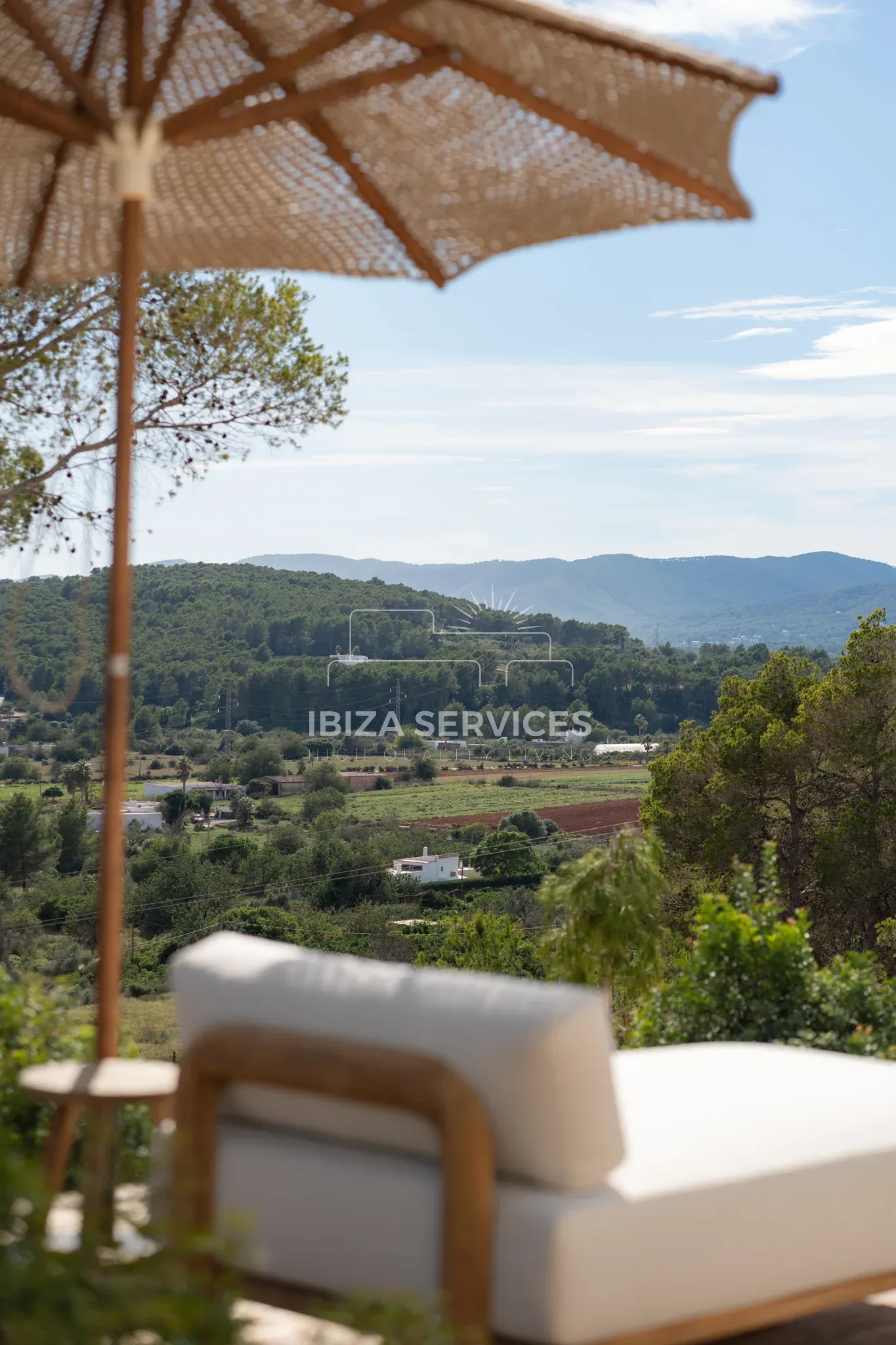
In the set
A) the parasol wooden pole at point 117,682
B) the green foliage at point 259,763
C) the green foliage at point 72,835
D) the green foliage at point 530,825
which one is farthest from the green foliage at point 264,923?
the parasol wooden pole at point 117,682

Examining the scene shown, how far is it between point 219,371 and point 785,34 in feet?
63.2

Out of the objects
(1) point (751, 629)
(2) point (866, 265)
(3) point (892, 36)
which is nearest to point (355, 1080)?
(3) point (892, 36)

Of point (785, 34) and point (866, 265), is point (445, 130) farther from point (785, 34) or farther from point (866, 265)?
point (866, 265)

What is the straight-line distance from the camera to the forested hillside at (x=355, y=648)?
3198cm

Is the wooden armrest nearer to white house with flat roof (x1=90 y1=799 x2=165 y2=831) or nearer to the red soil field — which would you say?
white house with flat roof (x1=90 y1=799 x2=165 y2=831)

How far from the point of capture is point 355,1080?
1829mm

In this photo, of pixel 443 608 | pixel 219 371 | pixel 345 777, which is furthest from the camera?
pixel 443 608

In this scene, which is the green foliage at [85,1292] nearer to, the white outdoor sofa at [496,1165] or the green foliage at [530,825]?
the white outdoor sofa at [496,1165]

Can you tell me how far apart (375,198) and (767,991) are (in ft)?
7.15

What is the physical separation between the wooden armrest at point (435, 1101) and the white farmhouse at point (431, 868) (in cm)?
3054

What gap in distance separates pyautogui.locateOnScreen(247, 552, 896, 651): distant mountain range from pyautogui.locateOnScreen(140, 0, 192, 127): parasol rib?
36.0 m

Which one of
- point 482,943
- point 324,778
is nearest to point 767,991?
point 482,943

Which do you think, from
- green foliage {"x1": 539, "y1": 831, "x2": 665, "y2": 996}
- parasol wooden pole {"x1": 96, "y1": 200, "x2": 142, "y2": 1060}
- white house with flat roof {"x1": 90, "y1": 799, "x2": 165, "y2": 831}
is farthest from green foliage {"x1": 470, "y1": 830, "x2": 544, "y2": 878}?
parasol wooden pole {"x1": 96, "y1": 200, "x2": 142, "y2": 1060}

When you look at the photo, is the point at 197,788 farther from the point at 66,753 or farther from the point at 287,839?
the point at 66,753
